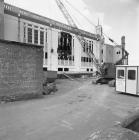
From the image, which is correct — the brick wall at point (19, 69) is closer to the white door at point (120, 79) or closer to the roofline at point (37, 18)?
Result: the white door at point (120, 79)

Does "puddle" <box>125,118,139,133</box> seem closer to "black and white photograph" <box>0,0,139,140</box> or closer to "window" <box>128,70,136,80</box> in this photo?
"black and white photograph" <box>0,0,139,140</box>

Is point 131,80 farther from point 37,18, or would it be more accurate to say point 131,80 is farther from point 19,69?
point 37,18

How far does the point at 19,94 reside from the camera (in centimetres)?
773

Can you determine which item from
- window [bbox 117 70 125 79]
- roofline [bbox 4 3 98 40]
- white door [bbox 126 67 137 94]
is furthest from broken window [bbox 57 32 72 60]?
white door [bbox 126 67 137 94]

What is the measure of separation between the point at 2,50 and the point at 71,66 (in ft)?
57.7

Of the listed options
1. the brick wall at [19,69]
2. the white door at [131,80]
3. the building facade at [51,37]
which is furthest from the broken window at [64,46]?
the white door at [131,80]

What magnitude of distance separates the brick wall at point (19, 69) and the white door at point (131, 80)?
6.79 m

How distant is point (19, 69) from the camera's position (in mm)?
7703

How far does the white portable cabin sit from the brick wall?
655cm

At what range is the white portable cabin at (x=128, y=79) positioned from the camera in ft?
30.3

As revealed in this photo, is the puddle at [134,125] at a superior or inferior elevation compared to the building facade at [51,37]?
inferior

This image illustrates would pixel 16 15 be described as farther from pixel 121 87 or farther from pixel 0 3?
pixel 121 87

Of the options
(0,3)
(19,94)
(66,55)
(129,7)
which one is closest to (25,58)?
(19,94)

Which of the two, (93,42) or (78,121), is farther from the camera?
(93,42)
